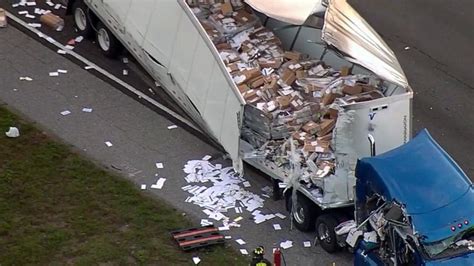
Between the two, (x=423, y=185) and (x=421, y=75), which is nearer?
(x=423, y=185)

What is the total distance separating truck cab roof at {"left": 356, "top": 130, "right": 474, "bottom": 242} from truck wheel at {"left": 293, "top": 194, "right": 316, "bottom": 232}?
4.85 ft

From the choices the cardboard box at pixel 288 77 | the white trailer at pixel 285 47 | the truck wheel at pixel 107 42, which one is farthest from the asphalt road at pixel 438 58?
the truck wheel at pixel 107 42

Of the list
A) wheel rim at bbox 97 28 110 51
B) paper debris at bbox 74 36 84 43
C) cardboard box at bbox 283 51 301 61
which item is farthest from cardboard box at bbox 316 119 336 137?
paper debris at bbox 74 36 84 43

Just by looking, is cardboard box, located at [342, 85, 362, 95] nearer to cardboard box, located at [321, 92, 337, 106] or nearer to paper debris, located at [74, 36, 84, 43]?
cardboard box, located at [321, 92, 337, 106]

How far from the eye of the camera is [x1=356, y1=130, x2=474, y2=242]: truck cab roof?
1177 cm

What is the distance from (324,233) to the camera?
14.2m

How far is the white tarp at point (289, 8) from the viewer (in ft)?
50.3

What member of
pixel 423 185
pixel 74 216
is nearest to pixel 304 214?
pixel 423 185

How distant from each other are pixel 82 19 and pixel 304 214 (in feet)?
22.9

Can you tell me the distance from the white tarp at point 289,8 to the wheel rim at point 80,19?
4.20m

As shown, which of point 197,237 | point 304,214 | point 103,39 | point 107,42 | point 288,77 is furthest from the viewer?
point 103,39

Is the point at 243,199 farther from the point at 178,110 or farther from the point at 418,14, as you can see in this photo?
the point at 418,14

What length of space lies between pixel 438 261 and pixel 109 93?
8.05 meters

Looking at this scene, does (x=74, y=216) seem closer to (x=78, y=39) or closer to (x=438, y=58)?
(x=78, y=39)
